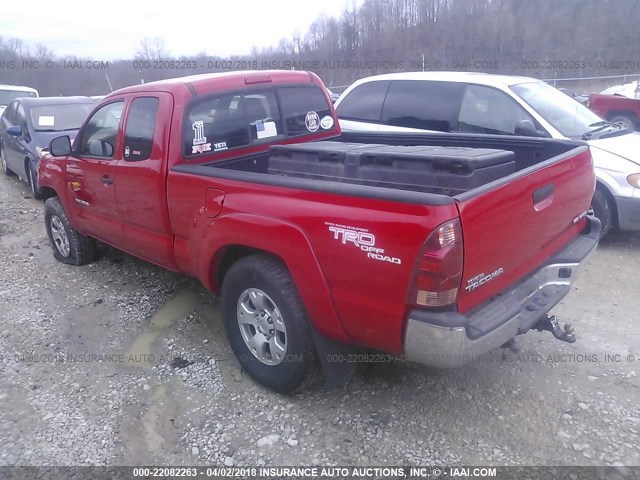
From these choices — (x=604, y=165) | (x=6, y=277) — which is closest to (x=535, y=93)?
(x=604, y=165)

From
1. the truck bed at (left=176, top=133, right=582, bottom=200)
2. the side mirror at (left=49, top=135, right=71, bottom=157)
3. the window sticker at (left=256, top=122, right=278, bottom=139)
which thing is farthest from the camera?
the side mirror at (left=49, top=135, right=71, bottom=157)

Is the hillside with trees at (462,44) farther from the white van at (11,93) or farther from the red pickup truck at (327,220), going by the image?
the red pickup truck at (327,220)

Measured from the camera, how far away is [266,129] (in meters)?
4.12

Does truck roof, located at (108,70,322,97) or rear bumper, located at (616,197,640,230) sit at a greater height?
truck roof, located at (108,70,322,97)

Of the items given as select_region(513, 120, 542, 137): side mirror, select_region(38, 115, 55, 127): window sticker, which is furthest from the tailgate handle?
select_region(38, 115, 55, 127): window sticker

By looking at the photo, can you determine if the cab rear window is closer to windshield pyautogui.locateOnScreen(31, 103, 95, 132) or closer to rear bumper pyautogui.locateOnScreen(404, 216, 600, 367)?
rear bumper pyautogui.locateOnScreen(404, 216, 600, 367)

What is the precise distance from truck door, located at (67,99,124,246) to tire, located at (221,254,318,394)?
66.9 inches

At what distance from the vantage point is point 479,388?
324 centimetres

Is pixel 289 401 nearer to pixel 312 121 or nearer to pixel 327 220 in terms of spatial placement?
pixel 327 220

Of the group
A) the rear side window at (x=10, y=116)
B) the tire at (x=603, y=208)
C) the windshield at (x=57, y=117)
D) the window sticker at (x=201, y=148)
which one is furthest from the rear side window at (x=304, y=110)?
the rear side window at (x=10, y=116)

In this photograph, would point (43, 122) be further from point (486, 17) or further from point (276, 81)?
point (486, 17)

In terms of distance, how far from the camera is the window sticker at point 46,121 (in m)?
8.60

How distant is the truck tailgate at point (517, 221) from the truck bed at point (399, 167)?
144 millimetres

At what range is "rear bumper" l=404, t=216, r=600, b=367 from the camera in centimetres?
Answer: 235
